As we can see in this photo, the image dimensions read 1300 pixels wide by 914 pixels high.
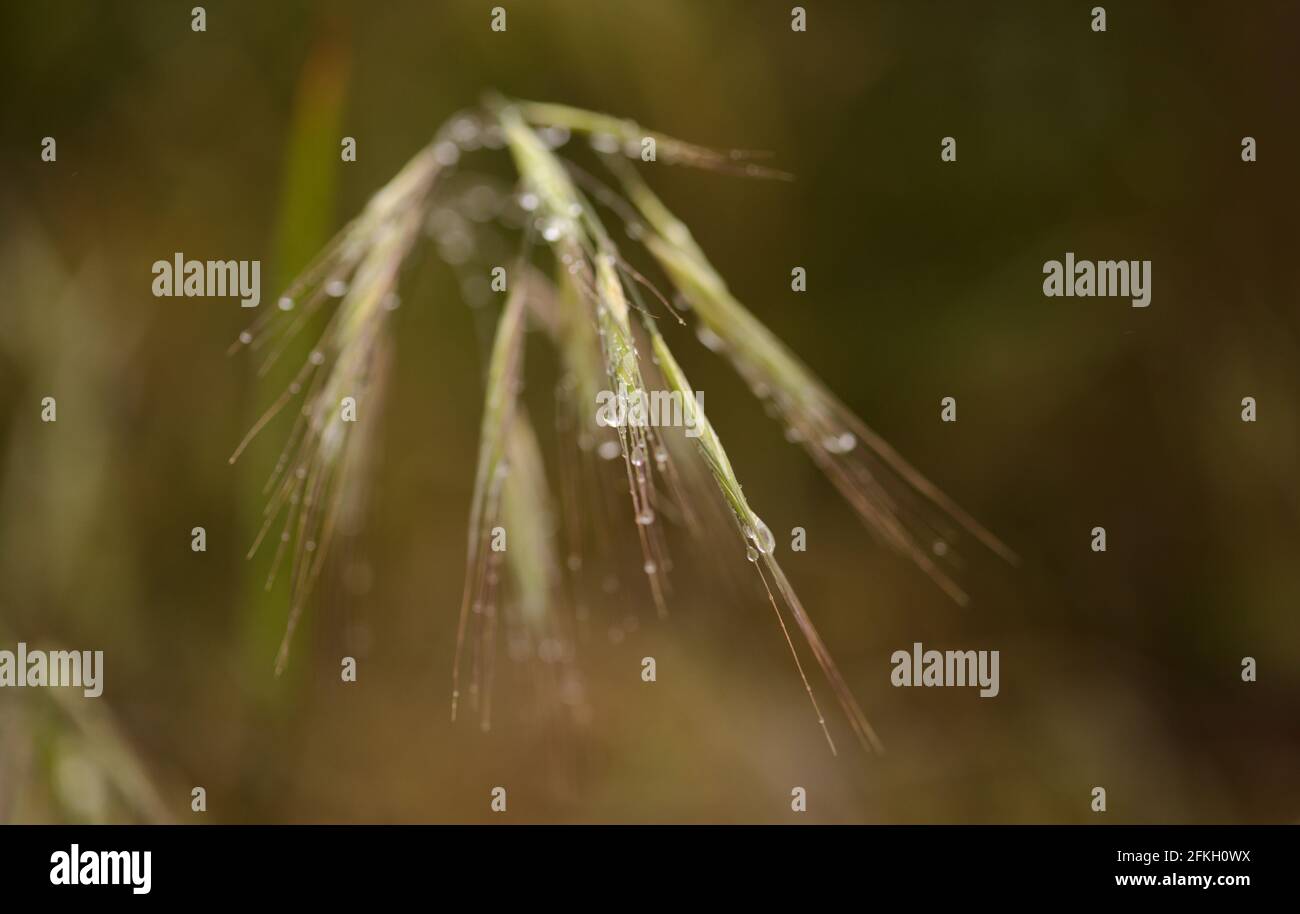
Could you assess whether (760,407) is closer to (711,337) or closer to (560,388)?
(560,388)

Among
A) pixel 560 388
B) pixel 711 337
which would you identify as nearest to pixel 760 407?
pixel 560 388

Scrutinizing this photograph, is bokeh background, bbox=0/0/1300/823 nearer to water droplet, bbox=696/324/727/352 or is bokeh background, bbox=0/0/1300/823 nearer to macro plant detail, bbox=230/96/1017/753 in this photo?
macro plant detail, bbox=230/96/1017/753

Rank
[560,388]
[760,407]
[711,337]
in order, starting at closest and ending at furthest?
[711,337]
[560,388]
[760,407]

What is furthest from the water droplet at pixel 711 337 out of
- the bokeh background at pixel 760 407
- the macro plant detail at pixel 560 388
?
the bokeh background at pixel 760 407

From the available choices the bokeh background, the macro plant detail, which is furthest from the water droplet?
the bokeh background

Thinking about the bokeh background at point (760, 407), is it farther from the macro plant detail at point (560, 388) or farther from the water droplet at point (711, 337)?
the water droplet at point (711, 337)

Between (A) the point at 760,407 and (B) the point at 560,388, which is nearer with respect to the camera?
(B) the point at 560,388
